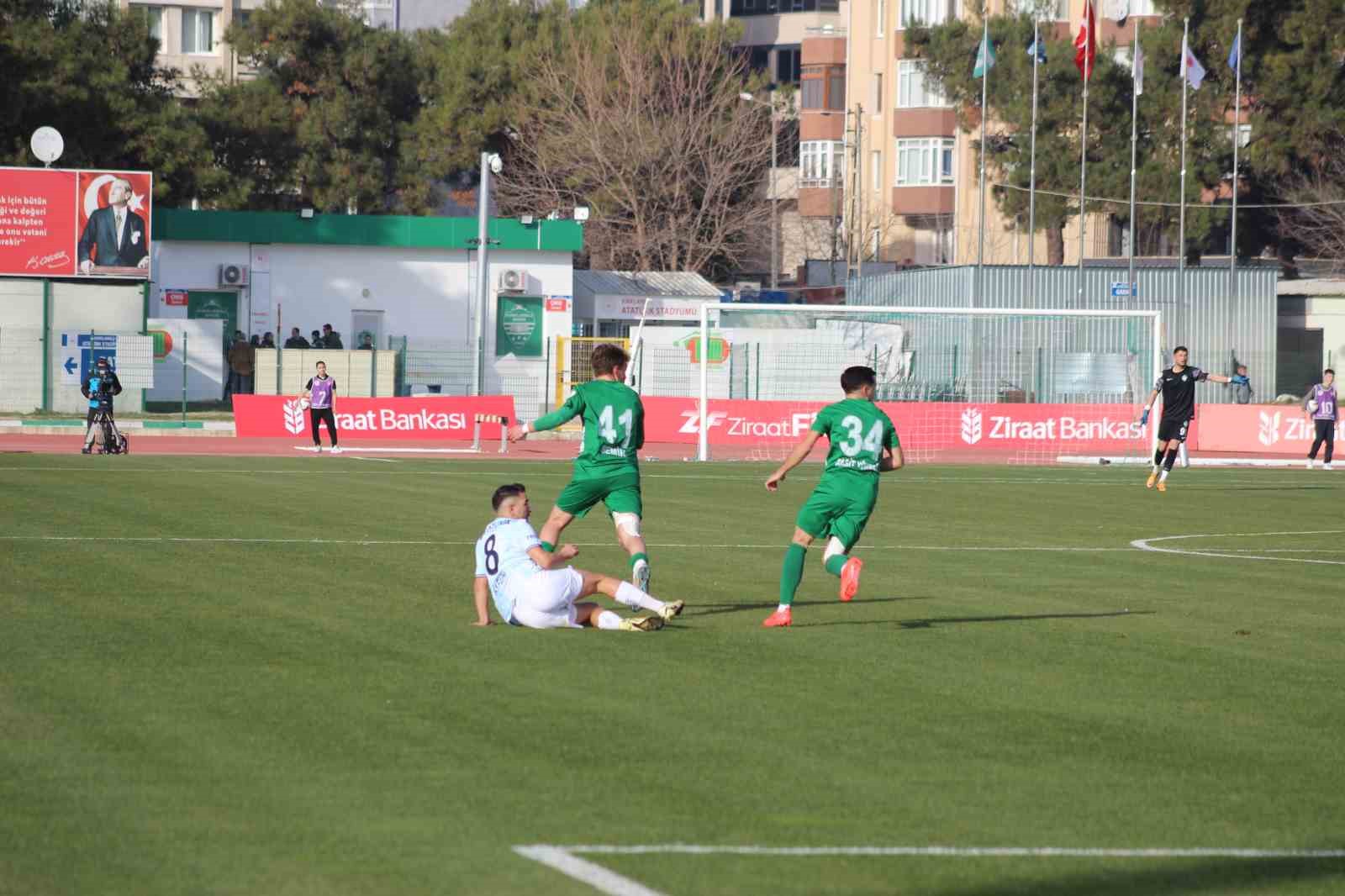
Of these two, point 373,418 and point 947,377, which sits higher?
point 947,377

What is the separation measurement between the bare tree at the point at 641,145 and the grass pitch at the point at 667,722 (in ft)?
188

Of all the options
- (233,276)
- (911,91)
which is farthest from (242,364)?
(911,91)

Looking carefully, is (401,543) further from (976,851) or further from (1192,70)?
(1192,70)

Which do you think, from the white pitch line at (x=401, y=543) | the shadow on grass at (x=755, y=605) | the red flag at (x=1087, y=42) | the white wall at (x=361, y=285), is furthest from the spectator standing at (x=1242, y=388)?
the shadow on grass at (x=755, y=605)

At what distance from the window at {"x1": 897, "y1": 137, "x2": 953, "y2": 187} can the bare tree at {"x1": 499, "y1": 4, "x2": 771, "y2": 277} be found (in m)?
7.28

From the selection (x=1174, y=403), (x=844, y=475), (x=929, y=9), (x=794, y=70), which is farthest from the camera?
(x=794, y=70)

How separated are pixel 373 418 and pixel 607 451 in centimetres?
2875

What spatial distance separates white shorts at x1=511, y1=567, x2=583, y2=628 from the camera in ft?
39.4

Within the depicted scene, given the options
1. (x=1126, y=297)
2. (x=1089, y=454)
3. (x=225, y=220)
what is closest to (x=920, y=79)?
(x=1126, y=297)

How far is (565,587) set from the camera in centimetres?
1205

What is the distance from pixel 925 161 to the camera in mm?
81500

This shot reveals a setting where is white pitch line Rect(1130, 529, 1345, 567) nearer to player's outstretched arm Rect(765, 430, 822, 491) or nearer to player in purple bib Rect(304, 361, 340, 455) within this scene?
player's outstretched arm Rect(765, 430, 822, 491)

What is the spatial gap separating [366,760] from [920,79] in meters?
75.9

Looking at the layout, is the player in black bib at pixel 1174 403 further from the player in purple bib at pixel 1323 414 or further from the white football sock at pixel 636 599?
the white football sock at pixel 636 599
